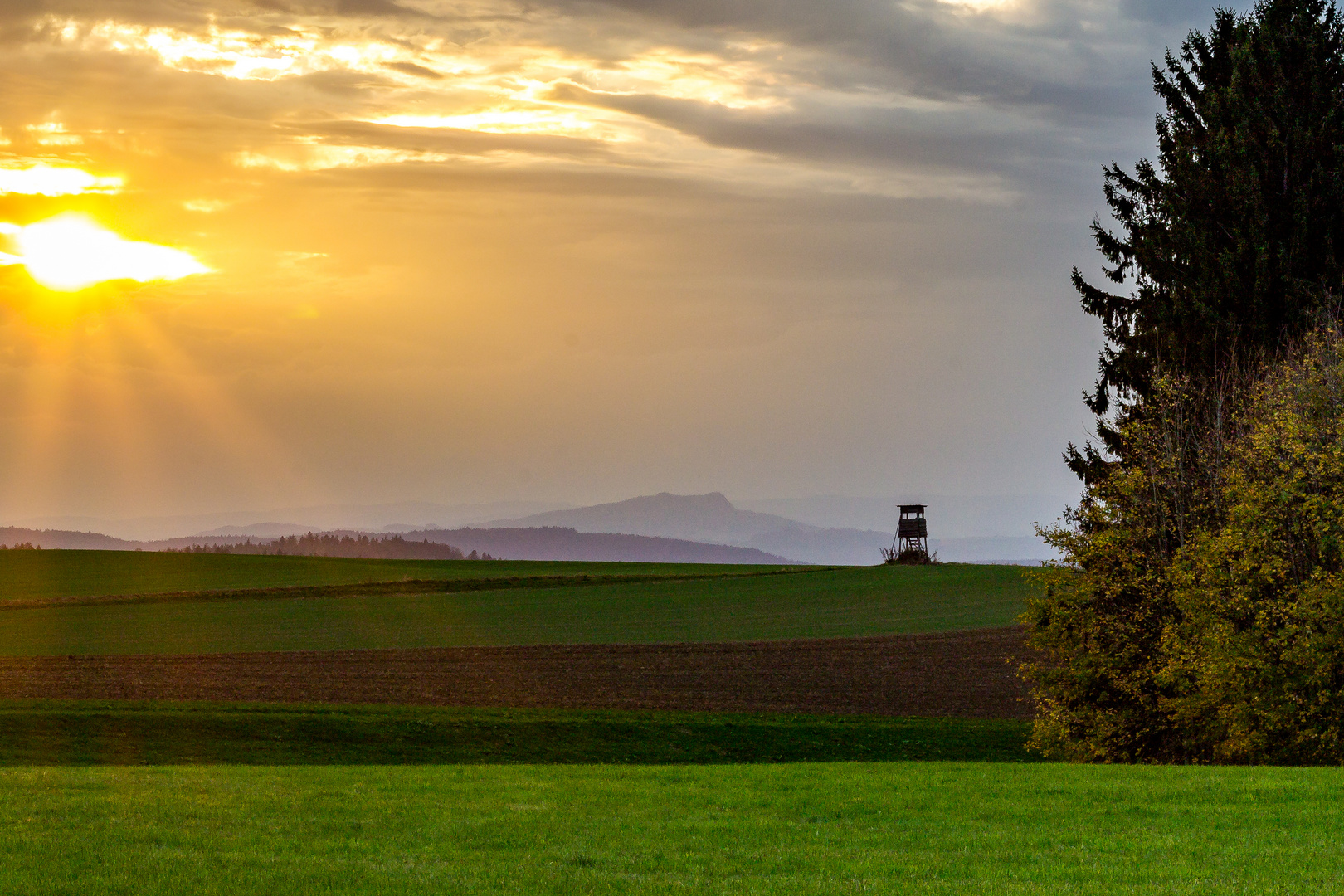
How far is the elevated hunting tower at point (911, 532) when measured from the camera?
108062mm

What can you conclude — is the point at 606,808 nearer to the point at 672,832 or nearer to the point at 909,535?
the point at 672,832

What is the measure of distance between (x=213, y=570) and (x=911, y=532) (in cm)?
6129

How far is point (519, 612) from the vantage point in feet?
234

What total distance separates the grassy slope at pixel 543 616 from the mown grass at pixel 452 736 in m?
20.1

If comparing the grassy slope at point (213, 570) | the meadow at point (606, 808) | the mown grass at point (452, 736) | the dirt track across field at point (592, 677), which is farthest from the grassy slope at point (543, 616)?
the meadow at point (606, 808)

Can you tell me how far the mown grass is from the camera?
92.5 ft

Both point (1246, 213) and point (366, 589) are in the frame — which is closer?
point (1246, 213)

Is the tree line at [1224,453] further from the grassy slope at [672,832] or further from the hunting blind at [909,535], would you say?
the hunting blind at [909,535]

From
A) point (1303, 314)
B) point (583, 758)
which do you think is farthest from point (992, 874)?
point (1303, 314)

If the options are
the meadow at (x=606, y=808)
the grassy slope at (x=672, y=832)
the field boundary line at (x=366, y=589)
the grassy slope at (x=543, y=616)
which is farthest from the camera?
the field boundary line at (x=366, y=589)

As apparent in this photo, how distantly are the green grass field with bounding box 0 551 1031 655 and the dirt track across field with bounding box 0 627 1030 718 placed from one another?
4.75m

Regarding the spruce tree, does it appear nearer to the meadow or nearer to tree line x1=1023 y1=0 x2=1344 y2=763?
tree line x1=1023 y1=0 x2=1344 y2=763

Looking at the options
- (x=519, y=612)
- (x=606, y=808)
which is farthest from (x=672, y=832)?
(x=519, y=612)

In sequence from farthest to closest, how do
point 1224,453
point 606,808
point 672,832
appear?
1. point 1224,453
2. point 606,808
3. point 672,832
